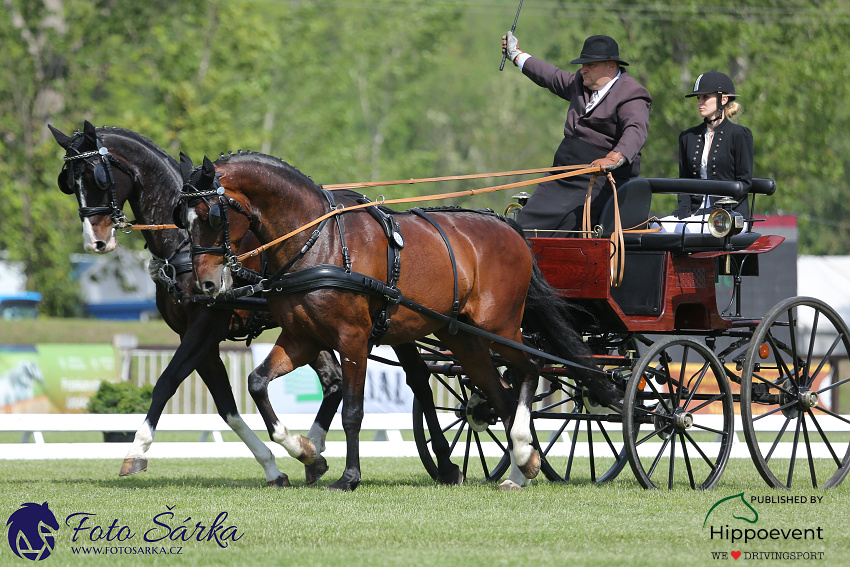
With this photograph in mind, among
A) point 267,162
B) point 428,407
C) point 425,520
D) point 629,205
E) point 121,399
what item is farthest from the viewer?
point 121,399

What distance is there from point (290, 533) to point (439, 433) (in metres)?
2.56

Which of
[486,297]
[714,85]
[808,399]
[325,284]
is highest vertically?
[714,85]

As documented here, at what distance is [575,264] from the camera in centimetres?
736

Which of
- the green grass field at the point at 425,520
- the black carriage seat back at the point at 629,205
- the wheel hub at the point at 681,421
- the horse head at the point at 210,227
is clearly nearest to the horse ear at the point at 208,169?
the horse head at the point at 210,227

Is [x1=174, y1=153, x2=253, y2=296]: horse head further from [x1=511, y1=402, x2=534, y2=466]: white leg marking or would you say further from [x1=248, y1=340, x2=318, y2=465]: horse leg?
[x1=511, y1=402, x2=534, y2=466]: white leg marking

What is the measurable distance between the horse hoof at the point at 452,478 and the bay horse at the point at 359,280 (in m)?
0.47

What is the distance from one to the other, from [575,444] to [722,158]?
2.43 metres

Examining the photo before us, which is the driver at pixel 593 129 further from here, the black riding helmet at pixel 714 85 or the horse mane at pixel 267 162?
the horse mane at pixel 267 162

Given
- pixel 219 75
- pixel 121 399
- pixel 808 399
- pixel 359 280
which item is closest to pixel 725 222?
pixel 808 399

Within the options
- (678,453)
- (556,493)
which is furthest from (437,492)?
(678,453)

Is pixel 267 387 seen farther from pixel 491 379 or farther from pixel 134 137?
pixel 134 137

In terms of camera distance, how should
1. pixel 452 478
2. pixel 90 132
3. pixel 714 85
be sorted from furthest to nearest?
pixel 714 85 → pixel 452 478 → pixel 90 132

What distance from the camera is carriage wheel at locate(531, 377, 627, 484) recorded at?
7874 millimetres

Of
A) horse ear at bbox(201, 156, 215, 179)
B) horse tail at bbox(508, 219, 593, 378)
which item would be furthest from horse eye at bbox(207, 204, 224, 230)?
horse tail at bbox(508, 219, 593, 378)
